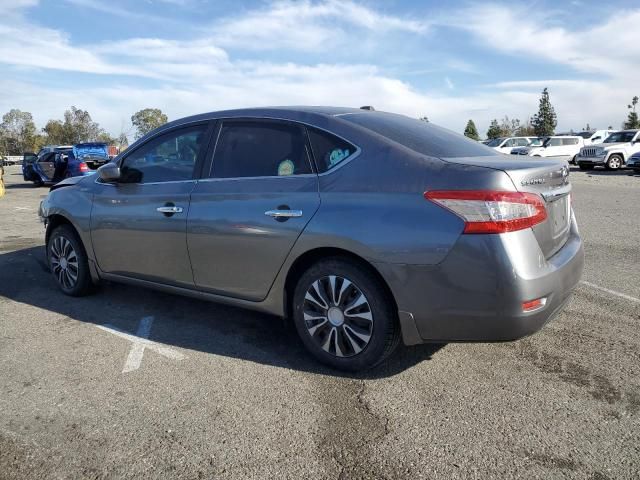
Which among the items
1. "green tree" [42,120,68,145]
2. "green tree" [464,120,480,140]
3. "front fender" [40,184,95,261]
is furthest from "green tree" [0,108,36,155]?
"front fender" [40,184,95,261]

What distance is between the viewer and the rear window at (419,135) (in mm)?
3352

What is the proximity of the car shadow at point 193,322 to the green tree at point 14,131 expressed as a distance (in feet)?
319

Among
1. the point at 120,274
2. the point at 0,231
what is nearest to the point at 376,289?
the point at 120,274

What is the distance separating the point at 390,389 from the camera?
10.5ft

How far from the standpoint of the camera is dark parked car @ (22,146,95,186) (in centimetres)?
1795

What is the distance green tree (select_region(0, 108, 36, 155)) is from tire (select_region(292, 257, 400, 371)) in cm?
9980

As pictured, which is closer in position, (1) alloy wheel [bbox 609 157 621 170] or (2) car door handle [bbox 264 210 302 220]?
(2) car door handle [bbox 264 210 302 220]

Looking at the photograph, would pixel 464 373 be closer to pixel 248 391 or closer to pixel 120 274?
pixel 248 391

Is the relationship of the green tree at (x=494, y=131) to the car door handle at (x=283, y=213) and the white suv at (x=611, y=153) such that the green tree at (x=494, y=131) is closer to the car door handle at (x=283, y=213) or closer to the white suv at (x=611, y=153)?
Result: the white suv at (x=611, y=153)

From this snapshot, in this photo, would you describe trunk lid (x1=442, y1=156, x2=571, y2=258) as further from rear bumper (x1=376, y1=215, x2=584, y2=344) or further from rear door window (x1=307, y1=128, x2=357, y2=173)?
rear door window (x1=307, y1=128, x2=357, y2=173)

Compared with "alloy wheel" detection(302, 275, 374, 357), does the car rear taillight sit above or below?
above

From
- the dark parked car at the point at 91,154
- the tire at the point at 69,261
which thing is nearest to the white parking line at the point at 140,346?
the tire at the point at 69,261

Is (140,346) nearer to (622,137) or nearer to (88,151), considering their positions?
(88,151)

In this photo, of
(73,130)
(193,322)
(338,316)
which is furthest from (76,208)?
(73,130)
